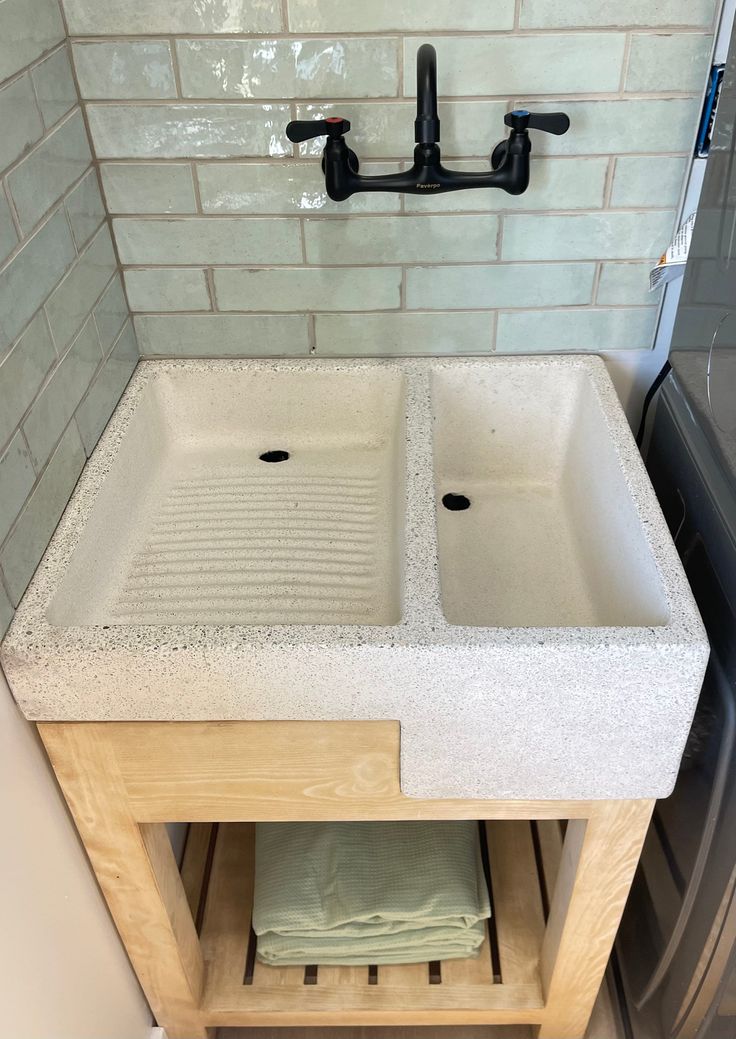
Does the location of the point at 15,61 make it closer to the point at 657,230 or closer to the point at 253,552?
the point at 253,552

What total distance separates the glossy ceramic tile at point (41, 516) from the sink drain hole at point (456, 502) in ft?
1.89

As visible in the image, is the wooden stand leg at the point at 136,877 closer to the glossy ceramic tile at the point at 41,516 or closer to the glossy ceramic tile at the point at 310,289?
the glossy ceramic tile at the point at 41,516

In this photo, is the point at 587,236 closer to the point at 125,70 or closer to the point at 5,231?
the point at 125,70

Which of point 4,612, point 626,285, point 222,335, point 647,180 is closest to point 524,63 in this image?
Result: point 647,180

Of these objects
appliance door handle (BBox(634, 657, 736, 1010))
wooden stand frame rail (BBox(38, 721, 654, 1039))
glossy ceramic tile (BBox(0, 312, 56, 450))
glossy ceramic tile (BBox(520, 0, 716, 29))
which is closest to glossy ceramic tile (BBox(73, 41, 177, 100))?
glossy ceramic tile (BBox(0, 312, 56, 450))

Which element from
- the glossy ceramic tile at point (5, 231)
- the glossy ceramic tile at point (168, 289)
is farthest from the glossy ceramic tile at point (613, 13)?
the glossy ceramic tile at point (5, 231)

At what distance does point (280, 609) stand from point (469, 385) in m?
0.53

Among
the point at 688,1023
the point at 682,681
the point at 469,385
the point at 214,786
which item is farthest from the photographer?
the point at 469,385

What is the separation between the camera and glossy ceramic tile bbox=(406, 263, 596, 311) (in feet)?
4.33

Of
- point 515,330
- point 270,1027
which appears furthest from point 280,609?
point 270,1027

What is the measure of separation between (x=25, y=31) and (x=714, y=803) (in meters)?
1.24

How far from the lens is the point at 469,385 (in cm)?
139

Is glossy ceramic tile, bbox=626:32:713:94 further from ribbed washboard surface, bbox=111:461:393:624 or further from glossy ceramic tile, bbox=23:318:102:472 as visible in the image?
glossy ceramic tile, bbox=23:318:102:472

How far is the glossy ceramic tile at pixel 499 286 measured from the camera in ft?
4.33
